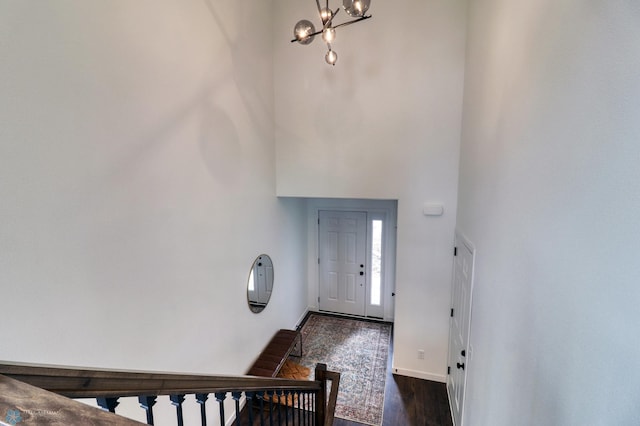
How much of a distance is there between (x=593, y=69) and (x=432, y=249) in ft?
9.40

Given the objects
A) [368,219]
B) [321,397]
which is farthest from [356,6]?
[368,219]

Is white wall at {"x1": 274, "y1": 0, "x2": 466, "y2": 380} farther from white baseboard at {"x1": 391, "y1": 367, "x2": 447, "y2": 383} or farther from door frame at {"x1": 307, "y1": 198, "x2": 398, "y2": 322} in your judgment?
door frame at {"x1": 307, "y1": 198, "x2": 398, "y2": 322}

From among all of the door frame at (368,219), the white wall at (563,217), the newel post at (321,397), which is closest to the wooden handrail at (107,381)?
the white wall at (563,217)

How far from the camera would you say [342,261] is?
5613mm

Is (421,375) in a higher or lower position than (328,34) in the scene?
lower

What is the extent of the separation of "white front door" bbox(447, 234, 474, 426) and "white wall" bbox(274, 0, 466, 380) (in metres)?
0.25

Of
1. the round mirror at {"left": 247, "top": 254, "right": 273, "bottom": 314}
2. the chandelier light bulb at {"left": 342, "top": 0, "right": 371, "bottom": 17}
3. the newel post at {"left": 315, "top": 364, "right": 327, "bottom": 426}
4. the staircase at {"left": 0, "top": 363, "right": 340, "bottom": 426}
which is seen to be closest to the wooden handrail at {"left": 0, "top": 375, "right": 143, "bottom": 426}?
the staircase at {"left": 0, "top": 363, "right": 340, "bottom": 426}

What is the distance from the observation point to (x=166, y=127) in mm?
2035

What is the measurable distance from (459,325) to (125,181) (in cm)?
338

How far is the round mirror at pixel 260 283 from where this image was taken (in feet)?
11.2

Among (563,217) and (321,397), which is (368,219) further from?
(563,217)

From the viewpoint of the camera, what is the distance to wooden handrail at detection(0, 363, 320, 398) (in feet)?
1.69

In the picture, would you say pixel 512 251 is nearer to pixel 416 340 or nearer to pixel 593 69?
pixel 593 69

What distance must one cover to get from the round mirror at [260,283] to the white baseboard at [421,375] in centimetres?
214
